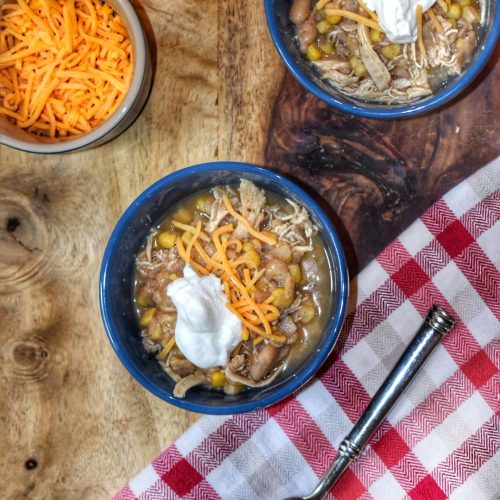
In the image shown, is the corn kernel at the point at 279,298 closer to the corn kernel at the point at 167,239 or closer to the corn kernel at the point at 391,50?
the corn kernel at the point at 167,239

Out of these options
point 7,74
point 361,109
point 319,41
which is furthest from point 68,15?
point 361,109

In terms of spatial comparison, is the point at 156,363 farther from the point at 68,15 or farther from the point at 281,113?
the point at 68,15

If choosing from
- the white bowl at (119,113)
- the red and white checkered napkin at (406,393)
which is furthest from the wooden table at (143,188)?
the white bowl at (119,113)

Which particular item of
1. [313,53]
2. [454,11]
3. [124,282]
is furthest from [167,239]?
[454,11]

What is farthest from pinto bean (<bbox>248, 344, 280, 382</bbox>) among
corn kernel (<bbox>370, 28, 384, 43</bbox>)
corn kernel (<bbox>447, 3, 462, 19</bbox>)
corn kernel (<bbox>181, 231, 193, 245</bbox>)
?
corn kernel (<bbox>447, 3, 462, 19</bbox>)

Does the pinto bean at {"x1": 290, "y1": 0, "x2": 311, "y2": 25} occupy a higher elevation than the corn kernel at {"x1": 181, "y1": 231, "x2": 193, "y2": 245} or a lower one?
higher

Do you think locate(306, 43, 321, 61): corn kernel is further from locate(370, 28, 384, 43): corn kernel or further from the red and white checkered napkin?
the red and white checkered napkin

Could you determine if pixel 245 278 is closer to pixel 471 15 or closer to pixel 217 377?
pixel 217 377
